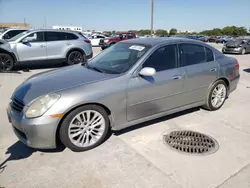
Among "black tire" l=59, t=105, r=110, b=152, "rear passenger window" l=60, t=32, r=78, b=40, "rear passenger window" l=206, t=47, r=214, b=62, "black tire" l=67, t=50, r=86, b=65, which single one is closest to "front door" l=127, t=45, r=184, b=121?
"black tire" l=59, t=105, r=110, b=152

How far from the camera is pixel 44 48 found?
846 cm

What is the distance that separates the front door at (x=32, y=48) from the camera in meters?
8.13

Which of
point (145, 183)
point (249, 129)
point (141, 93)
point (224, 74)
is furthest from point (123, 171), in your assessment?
point (224, 74)

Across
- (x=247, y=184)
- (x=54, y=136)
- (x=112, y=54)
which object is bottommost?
(x=247, y=184)

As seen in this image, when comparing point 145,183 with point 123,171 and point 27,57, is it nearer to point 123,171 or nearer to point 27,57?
point 123,171

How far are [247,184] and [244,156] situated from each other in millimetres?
596

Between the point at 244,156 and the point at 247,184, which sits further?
the point at 244,156

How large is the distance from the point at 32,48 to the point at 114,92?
21.6 feet

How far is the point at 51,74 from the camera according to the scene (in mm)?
3434

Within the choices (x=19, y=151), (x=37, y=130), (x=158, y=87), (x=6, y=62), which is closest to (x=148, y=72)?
(x=158, y=87)

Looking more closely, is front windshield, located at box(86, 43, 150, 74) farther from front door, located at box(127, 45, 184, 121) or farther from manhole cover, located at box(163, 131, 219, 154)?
manhole cover, located at box(163, 131, 219, 154)

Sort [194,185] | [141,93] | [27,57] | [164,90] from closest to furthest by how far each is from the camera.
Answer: [194,185], [141,93], [164,90], [27,57]

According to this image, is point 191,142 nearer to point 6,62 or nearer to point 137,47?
point 137,47

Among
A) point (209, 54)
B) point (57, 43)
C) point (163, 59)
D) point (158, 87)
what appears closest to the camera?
point (158, 87)
